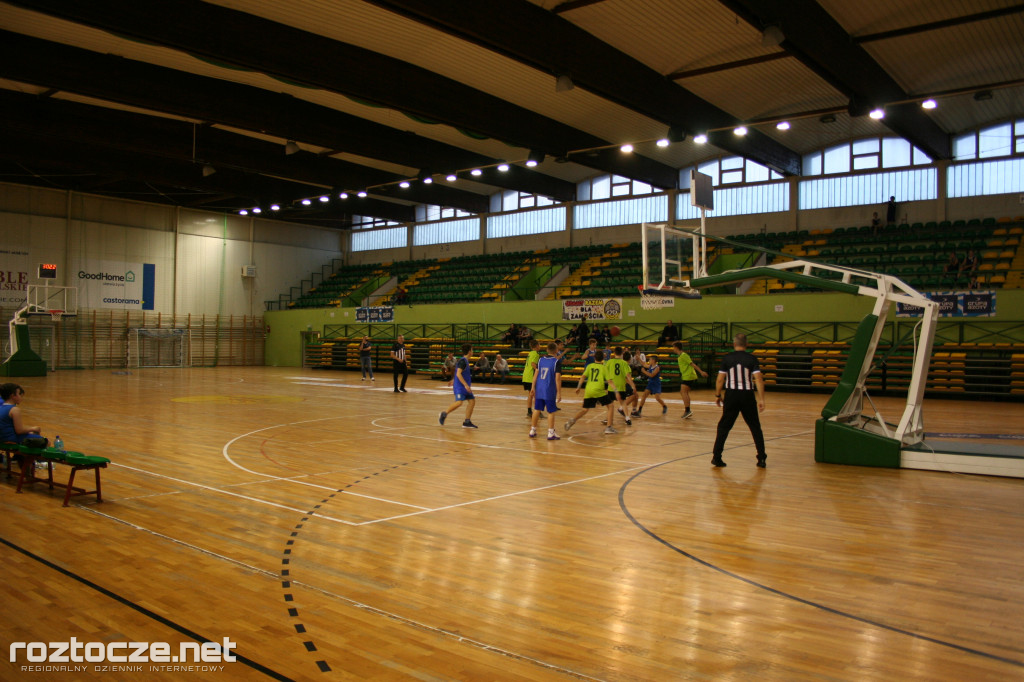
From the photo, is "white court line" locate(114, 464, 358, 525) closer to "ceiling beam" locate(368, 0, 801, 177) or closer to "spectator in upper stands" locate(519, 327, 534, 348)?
"ceiling beam" locate(368, 0, 801, 177)

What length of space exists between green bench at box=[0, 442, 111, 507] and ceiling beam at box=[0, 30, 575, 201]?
43.4 ft

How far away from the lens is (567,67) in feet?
51.6

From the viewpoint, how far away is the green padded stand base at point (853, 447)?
9117mm

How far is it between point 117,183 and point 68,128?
10.9m

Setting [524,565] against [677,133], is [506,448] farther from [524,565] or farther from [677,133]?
[677,133]

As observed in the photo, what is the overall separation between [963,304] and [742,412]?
15.6m

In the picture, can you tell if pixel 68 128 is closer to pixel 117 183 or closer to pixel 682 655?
pixel 117 183

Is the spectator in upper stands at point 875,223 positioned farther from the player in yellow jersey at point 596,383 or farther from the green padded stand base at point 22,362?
the green padded stand base at point 22,362

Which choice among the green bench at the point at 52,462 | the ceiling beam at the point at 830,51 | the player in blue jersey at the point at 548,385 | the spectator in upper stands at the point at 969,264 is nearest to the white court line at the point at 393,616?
the green bench at the point at 52,462

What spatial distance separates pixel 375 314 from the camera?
3444cm

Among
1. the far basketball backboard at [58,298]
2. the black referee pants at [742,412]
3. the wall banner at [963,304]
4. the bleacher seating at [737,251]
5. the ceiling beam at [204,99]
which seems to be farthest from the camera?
the far basketball backboard at [58,298]

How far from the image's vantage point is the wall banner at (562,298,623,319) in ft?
87.8

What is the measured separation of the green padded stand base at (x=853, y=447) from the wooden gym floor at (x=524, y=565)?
15.4 inches

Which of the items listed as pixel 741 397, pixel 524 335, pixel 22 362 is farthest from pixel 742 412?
pixel 22 362
